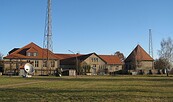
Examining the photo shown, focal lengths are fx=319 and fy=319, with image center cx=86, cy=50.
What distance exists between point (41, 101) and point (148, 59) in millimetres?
103246

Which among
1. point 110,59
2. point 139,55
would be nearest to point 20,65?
point 110,59

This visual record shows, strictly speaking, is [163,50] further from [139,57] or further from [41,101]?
[41,101]

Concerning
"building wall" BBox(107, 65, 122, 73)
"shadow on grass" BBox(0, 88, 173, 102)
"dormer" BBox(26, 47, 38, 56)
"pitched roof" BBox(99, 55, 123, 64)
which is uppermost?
"dormer" BBox(26, 47, 38, 56)

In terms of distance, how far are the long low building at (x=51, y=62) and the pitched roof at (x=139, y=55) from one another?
6314 millimetres

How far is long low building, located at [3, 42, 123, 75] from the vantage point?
303 ft

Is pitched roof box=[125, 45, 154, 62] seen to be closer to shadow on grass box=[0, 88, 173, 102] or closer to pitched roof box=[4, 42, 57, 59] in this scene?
pitched roof box=[4, 42, 57, 59]

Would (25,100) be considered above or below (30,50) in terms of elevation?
below

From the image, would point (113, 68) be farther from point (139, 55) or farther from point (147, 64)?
point (147, 64)

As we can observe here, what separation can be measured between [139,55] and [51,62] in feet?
111

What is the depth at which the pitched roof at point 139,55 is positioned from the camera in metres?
114

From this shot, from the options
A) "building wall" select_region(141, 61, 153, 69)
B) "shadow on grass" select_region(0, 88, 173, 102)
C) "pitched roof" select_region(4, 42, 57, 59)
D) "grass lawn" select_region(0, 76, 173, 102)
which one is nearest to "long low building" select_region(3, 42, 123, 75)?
"pitched roof" select_region(4, 42, 57, 59)

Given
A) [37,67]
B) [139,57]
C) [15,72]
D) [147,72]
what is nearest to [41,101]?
[15,72]

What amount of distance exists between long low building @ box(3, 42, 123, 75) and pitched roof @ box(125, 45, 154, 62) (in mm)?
6314

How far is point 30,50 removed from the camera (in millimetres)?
100312
